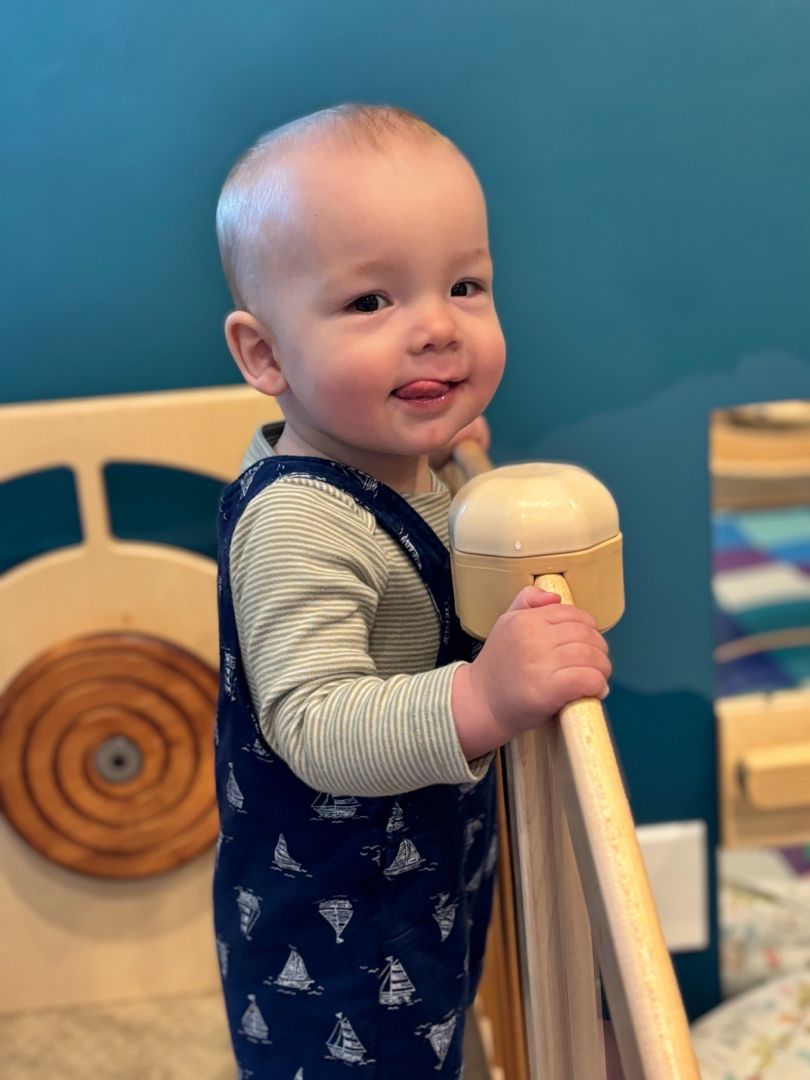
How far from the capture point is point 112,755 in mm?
1060

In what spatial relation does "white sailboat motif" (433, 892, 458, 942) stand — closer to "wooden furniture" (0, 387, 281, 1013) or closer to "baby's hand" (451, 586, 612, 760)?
"baby's hand" (451, 586, 612, 760)

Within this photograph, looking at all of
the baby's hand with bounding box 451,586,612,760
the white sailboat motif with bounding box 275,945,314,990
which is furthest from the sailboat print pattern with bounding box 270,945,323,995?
the baby's hand with bounding box 451,586,612,760

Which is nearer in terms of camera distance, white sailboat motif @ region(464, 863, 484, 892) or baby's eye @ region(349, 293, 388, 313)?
baby's eye @ region(349, 293, 388, 313)

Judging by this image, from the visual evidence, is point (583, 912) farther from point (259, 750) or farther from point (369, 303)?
point (369, 303)

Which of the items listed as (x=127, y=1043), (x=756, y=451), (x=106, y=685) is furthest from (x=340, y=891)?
(x=756, y=451)

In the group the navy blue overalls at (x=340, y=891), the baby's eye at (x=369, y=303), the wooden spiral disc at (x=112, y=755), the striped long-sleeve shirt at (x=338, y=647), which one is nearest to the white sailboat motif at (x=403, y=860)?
the navy blue overalls at (x=340, y=891)

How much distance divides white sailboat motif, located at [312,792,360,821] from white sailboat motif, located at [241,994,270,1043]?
15 cm

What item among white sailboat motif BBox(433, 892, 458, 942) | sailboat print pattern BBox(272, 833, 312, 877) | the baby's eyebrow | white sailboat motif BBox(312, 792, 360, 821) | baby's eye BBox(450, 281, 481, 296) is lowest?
white sailboat motif BBox(433, 892, 458, 942)

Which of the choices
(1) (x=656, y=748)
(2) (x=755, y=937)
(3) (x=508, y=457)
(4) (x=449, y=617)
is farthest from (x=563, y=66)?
(2) (x=755, y=937)

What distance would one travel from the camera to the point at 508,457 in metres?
1.08

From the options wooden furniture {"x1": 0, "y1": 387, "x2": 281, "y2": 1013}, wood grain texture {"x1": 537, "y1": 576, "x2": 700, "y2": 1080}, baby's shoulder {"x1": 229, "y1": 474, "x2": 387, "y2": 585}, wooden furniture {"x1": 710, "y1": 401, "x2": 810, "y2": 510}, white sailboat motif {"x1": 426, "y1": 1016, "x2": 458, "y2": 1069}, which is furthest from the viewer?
wooden furniture {"x1": 710, "y1": 401, "x2": 810, "y2": 510}

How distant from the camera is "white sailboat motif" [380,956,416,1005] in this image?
0.67 metres

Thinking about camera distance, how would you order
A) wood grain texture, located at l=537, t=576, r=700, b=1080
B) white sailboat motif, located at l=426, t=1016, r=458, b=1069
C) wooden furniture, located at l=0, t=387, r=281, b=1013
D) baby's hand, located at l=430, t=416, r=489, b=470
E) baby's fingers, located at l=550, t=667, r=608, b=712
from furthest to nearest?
wooden furniture, located at l=0, t=387, r=281, b=1013
baby's hand, located at l=430, t=416, r=489, b=470
white sailboat motif, located at l=426, t=1016, r=458, b=1069
baby's fingers, located at l=550, t=667, r=608, b=712
wood grain texture, located at l=537, t=576, r=700, b=1080

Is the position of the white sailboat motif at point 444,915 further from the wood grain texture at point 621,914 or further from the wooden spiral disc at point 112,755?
the wooden spiral disc at point 112,755
